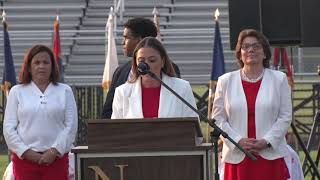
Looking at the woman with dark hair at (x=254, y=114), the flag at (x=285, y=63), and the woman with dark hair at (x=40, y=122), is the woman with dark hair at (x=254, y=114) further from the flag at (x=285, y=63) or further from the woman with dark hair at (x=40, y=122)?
the flag at (x=285, y=63)

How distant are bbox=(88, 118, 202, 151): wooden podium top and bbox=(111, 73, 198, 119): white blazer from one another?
852 mm

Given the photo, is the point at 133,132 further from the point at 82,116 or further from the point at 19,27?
the point at 19,27

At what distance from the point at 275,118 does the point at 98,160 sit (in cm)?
219

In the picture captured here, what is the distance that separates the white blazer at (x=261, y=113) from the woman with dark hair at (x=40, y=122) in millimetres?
1199

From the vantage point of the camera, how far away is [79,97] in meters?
19.5

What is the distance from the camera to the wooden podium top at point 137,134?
20.9ft

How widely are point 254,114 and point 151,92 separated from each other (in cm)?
96

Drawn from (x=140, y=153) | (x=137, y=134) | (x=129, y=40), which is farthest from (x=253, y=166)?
(x=140, y=153)

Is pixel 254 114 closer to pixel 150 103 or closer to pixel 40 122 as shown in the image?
pixel 150 103

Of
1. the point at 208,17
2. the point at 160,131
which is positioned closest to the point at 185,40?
the point at 208,17

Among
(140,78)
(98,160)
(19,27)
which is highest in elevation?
(19,27)

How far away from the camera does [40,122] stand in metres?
8.13

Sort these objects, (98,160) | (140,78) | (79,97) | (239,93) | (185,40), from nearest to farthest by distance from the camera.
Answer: (98,160), (140,78), (239,93), (79,97), (185,40)

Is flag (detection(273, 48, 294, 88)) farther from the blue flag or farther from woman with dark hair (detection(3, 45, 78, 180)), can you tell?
woman with dark hair (detection(3, 45, 78, 180))
